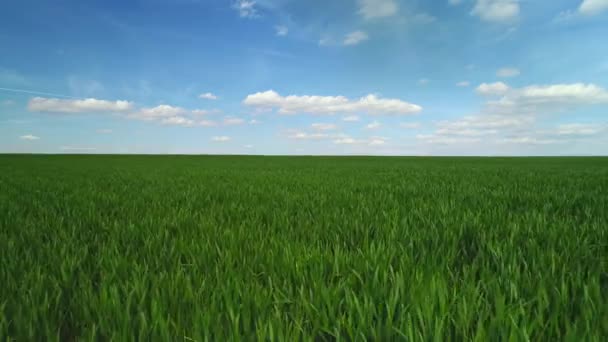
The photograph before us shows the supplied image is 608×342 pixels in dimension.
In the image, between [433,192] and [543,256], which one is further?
[433,192]

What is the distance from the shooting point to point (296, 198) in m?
5.17

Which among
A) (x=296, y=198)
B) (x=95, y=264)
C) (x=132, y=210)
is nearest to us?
(x=95, y=264)

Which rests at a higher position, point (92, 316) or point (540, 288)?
point (540, 288)

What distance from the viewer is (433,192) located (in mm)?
6062

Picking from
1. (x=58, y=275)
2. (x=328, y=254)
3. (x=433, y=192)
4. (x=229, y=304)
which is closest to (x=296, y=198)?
(x=433, y=192)

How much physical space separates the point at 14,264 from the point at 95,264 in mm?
461

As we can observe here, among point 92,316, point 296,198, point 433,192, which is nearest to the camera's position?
point 92,316

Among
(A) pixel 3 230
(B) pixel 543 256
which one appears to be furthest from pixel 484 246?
(A) pixel 3 230

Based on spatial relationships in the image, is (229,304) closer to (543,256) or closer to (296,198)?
(543,256)

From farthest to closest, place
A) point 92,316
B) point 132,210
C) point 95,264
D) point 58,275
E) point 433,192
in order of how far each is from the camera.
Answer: point 433,192 < point 132,210 < point 95,264 < point 58,275 < point 92,316

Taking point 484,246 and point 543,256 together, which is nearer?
point 543,256

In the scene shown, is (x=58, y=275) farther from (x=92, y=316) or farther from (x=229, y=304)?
(x=229, y=304)

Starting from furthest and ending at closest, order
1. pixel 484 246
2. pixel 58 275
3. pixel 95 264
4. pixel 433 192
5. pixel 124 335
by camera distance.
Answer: pixel 433 192 < pixel 484 246 < pixel 95 264 < pixel 58 275 < pixel 124 335

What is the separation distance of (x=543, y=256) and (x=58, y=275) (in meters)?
3.02
